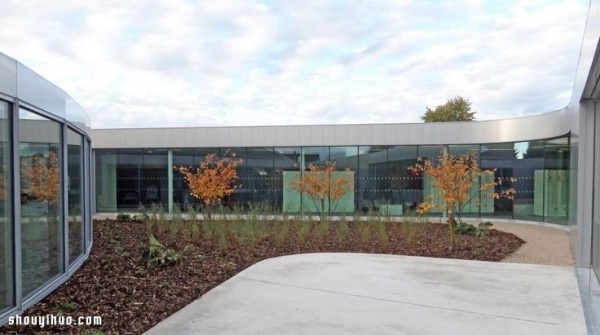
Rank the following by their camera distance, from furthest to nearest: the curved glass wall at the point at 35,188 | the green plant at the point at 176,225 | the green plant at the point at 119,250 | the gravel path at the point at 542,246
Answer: the green plant at the point at 176,225, the gravel path at the point at 542,246, the green plant at the point at 119,250, the curved glass wall at the point at 35,188

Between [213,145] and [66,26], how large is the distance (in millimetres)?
9239

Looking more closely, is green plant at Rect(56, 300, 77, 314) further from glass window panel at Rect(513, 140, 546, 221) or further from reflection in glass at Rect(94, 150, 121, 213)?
reflection in glass at Rect(94, 150, 121, 213)

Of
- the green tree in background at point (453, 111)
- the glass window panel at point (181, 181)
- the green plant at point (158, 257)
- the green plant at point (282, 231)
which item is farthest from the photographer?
the green tree in background at point (453, 111)

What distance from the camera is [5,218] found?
166 inches

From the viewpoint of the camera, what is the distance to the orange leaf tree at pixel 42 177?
4746 mm

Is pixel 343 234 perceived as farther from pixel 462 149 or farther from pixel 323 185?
pixel 462 149

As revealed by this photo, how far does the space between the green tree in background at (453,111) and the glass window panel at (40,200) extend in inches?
1548

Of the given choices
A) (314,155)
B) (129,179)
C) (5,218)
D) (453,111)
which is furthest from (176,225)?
(453,111)

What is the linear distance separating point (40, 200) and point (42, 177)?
27cm

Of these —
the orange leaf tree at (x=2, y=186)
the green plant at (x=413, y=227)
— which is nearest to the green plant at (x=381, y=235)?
the green plant at (x=413, y=227)

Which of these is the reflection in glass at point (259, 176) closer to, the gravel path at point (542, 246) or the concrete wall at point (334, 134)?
the concrete wall at point (334, 134)

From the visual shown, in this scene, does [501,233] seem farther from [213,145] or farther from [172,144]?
[172,144]

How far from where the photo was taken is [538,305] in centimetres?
538

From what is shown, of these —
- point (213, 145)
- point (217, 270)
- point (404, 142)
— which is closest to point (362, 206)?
point (404, 142)
